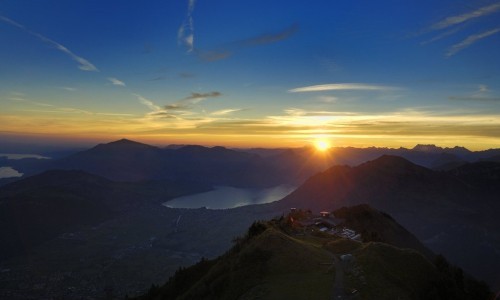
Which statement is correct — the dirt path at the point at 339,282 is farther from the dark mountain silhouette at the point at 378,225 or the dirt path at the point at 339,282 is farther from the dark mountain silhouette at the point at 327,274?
the dark mountain silhouette at the point at 378,225

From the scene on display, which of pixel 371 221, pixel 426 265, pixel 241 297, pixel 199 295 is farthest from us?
pixel 371 221

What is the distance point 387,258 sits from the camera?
142ft

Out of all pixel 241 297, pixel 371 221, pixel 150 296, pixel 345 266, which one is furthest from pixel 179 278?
pixel 371 221

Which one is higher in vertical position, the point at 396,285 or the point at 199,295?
the point at 396,285

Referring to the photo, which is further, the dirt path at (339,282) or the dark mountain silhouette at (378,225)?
the dark mountain silhouette at (378,225)

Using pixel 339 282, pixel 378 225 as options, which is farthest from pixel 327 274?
pixel 378 225

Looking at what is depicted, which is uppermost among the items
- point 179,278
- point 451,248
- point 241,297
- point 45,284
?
point 241,297

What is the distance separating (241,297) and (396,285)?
55.0 ft

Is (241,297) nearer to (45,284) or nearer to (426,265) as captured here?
(426,265)

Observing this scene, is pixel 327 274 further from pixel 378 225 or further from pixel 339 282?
pixel 378 225

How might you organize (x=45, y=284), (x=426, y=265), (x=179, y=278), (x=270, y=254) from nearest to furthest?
(x=426, y=265)
(x=270, y=254)
(x=179, y=278)
(x=45, y=284)

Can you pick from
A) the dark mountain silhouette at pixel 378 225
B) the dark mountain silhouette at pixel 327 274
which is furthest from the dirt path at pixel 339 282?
the dark mountain silhouette at pixel 378 225

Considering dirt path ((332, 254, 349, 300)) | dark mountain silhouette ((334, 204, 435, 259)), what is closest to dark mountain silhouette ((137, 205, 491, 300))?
dirt path ((332, 254, 349, 300))

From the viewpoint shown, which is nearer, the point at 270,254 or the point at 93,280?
the point at 270,254
